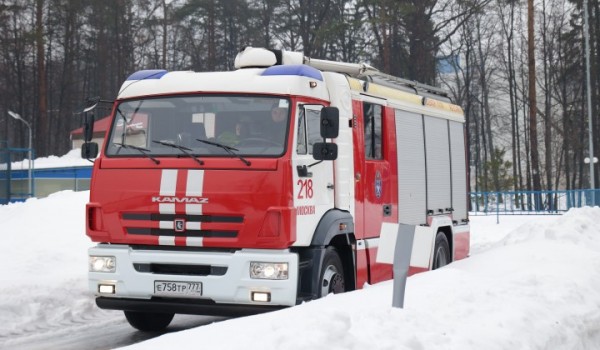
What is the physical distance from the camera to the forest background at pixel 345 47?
4375 cm

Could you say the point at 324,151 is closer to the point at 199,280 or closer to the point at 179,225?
the point at 179,225

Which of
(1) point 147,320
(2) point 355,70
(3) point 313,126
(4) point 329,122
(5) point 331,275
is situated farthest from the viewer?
(2) point 355,70

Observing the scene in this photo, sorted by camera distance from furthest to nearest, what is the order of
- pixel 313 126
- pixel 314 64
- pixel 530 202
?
pixel 530 202 → pixel 314 64 → pixel 313 126

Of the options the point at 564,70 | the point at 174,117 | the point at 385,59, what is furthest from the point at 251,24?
the point at 174,117

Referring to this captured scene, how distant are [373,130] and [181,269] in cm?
343

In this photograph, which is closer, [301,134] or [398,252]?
[398,252]

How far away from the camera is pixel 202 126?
30.5ft

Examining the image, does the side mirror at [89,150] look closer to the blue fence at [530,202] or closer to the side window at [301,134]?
the side window at [301,134]

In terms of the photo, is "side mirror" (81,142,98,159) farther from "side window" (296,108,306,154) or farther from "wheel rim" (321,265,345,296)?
"wheel rim" (321,265,345,296)

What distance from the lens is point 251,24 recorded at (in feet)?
162

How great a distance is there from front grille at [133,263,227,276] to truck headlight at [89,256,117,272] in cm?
25

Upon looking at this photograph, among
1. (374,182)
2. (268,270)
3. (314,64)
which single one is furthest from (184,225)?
(314,64)

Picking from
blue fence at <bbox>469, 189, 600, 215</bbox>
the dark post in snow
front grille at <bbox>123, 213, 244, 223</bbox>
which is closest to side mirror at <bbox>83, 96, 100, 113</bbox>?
front grille at <bbox>123, 213, 244, 223</bbox>

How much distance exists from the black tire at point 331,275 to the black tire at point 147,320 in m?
2.05
